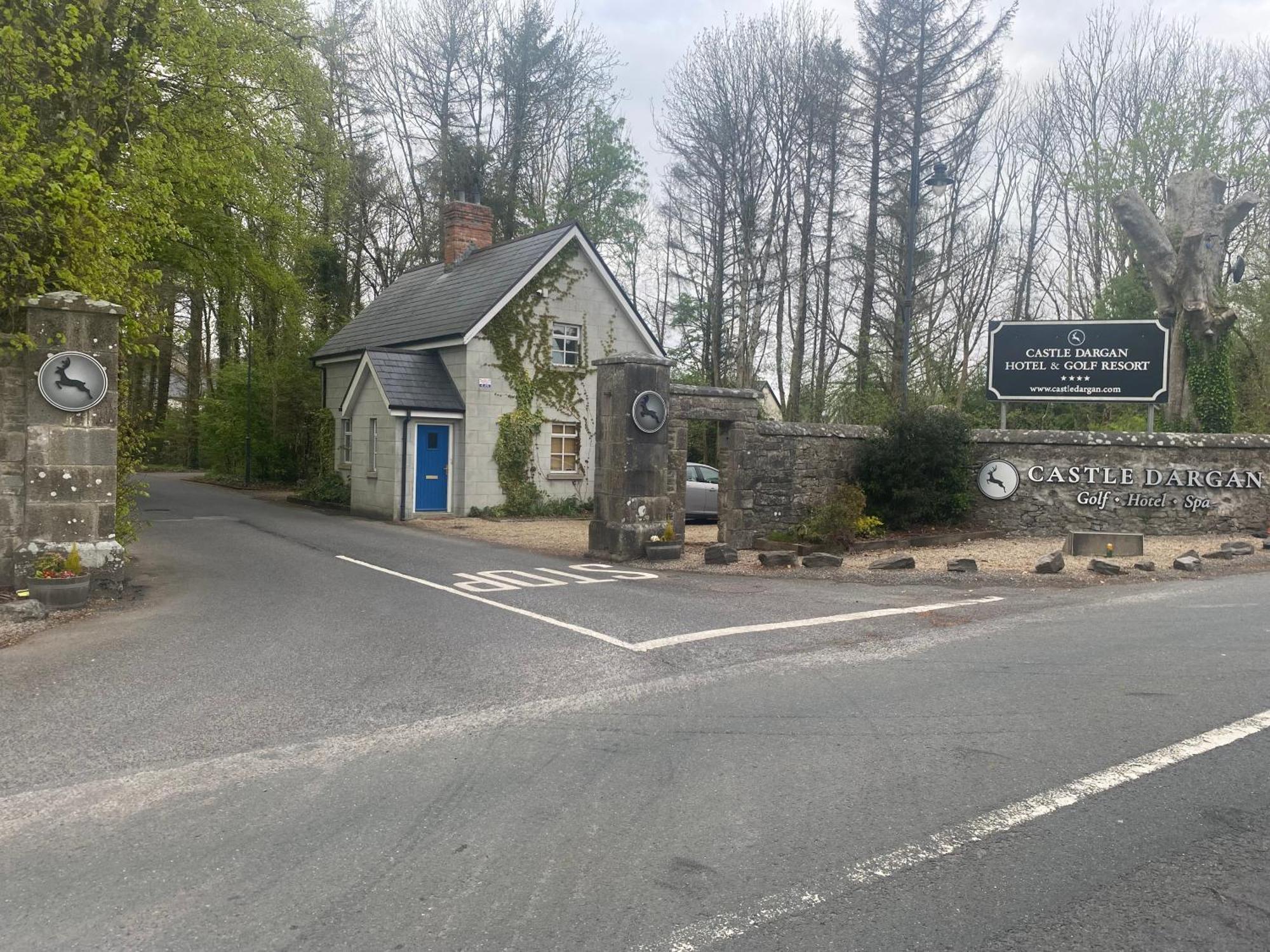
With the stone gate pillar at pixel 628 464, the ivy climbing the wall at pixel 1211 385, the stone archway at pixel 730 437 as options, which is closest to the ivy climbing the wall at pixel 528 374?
the stone archway at pixel 730 437

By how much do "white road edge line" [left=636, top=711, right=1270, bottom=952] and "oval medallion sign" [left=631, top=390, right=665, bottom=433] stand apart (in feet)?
32.1

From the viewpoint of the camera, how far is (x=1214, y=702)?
20.6 feet

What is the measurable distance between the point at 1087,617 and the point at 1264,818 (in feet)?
18.2

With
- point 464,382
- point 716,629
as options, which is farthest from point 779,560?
point 464,382

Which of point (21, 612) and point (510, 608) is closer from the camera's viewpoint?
point (21, 612)

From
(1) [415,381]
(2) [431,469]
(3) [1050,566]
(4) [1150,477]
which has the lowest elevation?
(3) [1050,566]

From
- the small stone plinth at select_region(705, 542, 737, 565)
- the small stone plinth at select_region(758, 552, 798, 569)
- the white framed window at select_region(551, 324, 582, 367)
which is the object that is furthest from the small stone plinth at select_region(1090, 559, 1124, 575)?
the white framed window at select_region(551, 324, 582, 367)

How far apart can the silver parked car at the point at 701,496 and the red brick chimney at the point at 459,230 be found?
1081cm

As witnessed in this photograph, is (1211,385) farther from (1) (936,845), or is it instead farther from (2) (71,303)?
(2) (71,303)

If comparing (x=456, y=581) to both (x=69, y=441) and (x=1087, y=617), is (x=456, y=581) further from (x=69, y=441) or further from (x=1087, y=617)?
(x=1087, y=617)

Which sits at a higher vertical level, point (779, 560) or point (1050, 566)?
point (1050, 566)

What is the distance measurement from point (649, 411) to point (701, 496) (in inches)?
275

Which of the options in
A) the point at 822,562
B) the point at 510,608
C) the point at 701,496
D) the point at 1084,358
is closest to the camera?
the point at 510,608

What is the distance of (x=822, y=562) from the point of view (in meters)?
13.3
